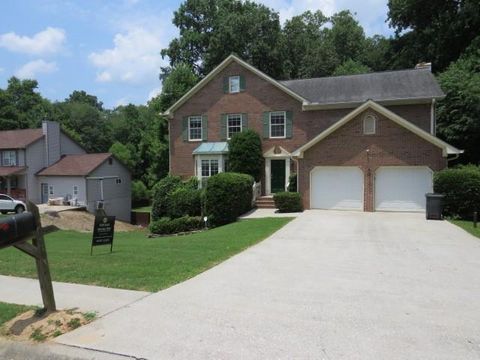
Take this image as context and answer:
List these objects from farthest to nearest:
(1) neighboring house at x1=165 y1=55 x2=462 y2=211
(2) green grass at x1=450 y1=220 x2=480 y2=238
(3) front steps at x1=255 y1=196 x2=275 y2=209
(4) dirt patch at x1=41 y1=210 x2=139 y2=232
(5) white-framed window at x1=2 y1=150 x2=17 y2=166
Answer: (5) white-framed window at x1=2 y1=150 x2=17 y2=166 → (4) dirt patch at x1=41 y1=210 x2=139 y2=232 → (3) front steps at x1=255 y1=196 x2=275 y2=209 → (1) neighboring house at x1=165 y1=55 x2=462 y2=211 → (2) green grass at x1=450 y1=220 x2=480 y2=238

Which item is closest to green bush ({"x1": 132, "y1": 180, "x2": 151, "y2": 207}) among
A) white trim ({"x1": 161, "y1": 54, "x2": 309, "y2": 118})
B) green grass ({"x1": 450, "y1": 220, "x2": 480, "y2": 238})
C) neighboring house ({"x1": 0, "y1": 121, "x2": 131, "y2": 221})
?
neighboring house ({"x1": 0, "y1": 121, "x2": 131, "y2": 221})

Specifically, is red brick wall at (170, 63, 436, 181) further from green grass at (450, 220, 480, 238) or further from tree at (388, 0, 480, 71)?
tree at (388, 0, 480, 71)

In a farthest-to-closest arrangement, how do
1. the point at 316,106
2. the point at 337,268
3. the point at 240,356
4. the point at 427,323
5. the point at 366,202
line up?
the point at 316,106
the point at 366,202
the point at 337,268
the point at 427,323
the point at 240,356

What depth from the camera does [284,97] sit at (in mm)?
26172

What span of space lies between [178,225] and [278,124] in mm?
9171

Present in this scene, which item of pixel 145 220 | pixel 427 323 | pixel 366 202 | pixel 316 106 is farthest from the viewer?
pixel 145 220

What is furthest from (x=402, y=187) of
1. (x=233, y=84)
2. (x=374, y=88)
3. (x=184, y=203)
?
(x=233, y=84)

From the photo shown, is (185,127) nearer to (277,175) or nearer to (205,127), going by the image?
(205,127)

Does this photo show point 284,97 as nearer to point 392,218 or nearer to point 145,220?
point 392,218

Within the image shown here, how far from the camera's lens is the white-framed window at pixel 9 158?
38759mm

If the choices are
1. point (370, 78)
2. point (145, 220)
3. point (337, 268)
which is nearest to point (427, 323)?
point (337, 268)

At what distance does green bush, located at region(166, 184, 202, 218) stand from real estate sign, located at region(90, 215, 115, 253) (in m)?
11.4

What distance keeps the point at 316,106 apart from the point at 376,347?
845 inches

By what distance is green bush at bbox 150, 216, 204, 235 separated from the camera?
2161 cm
